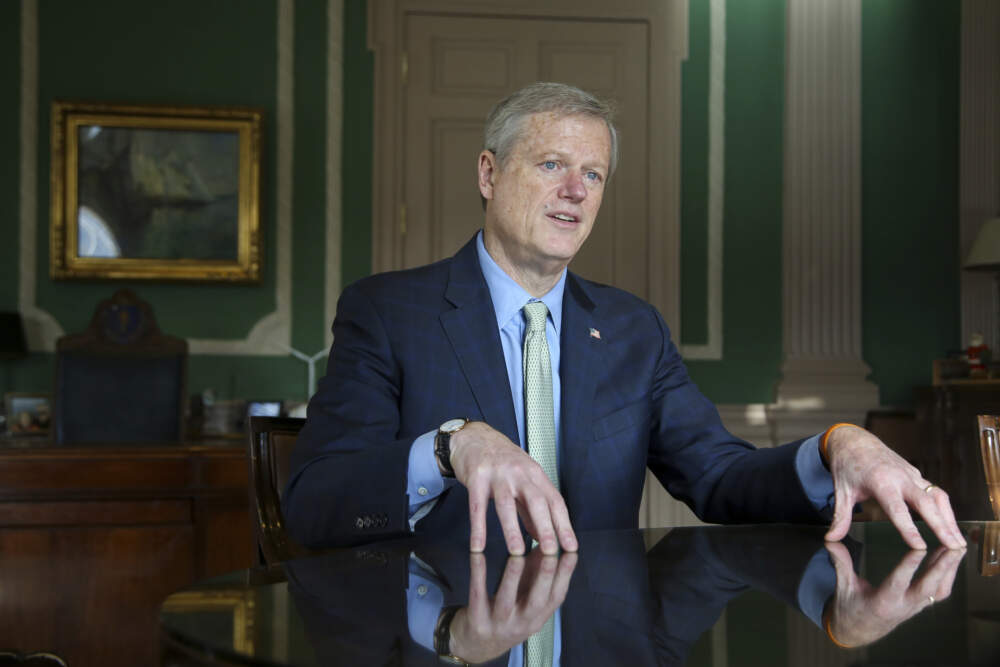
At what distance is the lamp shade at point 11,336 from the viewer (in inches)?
199

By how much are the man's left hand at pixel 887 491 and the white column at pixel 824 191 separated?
4399 mm

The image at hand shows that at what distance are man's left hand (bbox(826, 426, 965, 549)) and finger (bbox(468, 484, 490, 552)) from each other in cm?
52

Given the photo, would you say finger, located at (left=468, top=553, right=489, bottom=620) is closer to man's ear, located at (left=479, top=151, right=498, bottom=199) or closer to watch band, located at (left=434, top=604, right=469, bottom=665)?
watch band, located at (left=434, top=604, right=469, bottom=665)

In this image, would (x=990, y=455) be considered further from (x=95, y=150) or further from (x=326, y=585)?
(x=95, y=150)

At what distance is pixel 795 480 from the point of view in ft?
5.21

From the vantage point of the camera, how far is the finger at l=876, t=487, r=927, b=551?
1312mm

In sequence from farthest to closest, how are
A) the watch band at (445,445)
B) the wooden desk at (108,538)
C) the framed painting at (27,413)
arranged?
the framed painting at (27,413), the wooden desk at (108,538), the watch band at (445,445)

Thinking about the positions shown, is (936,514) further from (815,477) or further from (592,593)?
(592,593)

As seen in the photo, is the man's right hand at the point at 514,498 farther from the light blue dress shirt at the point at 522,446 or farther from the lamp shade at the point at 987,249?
the lamp shade at the point at 987,249

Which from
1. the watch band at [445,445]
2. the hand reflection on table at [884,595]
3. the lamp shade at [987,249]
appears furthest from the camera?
the lamp shade at [987,249]

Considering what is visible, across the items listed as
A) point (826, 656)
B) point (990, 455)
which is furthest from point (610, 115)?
point (826, 656)

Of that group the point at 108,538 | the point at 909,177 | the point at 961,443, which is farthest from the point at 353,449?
the point at 909,177

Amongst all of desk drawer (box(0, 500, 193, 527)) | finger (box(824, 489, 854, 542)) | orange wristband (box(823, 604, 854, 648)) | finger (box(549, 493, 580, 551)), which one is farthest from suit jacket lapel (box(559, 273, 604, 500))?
desk drawer (box(0, 500, 193, 527))

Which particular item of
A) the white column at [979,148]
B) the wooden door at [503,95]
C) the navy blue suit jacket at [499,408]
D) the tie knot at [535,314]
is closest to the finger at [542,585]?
the navy blue suit jacket at [499,408]
